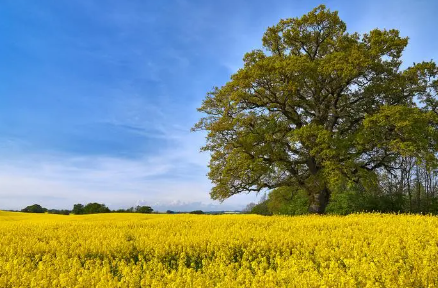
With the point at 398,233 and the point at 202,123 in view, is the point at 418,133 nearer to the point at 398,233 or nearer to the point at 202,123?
the point at 398,233

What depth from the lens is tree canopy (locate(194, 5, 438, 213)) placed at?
18781 mm

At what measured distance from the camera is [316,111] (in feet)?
72.0

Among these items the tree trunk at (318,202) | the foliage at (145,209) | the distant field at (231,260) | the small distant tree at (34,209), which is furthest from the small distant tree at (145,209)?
the distant field at (231,260)

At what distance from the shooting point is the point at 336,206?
25719 mm

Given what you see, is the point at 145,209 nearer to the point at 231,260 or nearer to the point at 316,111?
the point at 316,111

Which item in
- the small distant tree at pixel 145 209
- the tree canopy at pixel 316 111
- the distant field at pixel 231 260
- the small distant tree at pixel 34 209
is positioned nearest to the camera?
the distant field at pixel 231 260

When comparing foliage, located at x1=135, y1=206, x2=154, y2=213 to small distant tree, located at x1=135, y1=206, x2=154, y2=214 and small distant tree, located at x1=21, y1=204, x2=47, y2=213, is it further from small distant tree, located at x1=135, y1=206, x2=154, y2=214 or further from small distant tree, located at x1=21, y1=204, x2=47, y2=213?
small distant tree, located at x1=21, y1=204, x2=47, y2=213

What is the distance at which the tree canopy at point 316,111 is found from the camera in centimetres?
1878

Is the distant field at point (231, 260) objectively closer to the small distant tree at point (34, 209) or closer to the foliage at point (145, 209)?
the foliage at point (145, 209)

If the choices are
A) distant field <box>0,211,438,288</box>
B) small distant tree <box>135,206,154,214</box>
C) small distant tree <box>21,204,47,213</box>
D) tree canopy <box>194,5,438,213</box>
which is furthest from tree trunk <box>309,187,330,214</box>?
small distant tree <box>21,204,47,213</box>

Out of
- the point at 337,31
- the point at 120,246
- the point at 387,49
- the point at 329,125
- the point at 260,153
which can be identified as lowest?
the point at 120,246

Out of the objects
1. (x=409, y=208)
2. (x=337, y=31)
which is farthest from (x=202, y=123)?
(x=409, y=208)

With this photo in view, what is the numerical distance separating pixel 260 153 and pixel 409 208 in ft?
44.1

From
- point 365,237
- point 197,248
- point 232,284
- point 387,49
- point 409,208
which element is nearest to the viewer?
point 232,284
